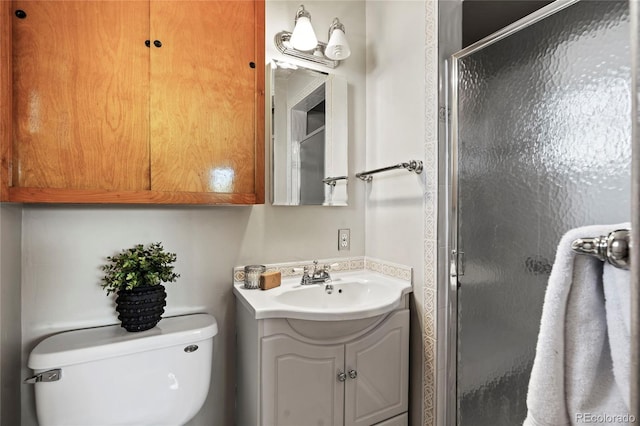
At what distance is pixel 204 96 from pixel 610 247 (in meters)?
1.16

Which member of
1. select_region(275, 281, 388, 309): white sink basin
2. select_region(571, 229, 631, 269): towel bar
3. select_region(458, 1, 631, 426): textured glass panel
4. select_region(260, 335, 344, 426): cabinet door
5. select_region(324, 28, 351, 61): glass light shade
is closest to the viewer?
select_region(571, 229, 631, 269): towel bar

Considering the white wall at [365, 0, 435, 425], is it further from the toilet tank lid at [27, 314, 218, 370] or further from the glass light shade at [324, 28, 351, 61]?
the toilet tank lid at [27, 314, 218, 370]

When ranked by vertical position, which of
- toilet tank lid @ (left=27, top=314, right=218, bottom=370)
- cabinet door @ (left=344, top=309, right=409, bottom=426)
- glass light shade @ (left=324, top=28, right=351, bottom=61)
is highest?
glass light shade @ (left=324, top=28, right=351, bottom=61)

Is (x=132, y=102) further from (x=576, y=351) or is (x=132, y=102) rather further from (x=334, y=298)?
(x=576, y=351)

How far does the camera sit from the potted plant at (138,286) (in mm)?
1061

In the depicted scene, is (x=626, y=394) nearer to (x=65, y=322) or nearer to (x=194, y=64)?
(x=194, y=64)

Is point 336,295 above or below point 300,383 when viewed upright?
above

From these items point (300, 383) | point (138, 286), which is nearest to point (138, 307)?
point (138, 286)

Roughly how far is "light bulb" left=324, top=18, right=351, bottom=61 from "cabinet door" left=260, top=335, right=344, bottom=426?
1256 mm

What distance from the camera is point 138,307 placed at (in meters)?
1.07

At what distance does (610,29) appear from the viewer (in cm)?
79

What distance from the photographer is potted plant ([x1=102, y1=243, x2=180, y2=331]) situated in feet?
3.48

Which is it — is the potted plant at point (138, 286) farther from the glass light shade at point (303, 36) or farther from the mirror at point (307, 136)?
the glass light shade at point (303, 36)
